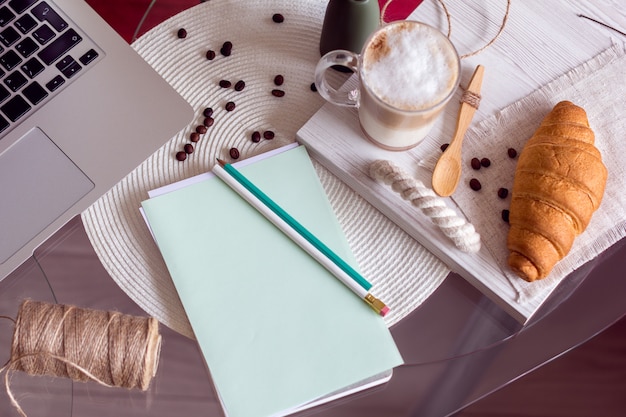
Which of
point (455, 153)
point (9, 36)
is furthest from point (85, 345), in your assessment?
point (455, 153)

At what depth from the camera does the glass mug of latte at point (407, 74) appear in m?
0.76

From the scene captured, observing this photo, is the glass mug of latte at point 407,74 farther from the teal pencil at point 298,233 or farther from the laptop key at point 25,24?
the laptop key at point 25,24

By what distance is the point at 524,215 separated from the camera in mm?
802

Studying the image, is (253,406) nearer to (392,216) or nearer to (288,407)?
(288,407)

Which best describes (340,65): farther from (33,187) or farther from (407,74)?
(33,187)

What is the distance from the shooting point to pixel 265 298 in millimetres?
821

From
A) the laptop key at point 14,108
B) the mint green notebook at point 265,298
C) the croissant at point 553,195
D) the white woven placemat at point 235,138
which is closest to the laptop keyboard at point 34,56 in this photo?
the laptop key at point 14,108

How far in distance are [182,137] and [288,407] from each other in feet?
1.32

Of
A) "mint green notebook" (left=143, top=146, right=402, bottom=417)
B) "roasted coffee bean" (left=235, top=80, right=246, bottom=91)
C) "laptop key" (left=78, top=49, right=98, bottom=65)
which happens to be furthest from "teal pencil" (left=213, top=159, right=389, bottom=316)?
"laptop key" (left=78, top=49, right=98, bottom=65)

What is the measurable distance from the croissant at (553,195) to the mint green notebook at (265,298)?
21cm

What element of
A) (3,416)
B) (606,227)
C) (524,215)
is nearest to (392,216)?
(524,215)

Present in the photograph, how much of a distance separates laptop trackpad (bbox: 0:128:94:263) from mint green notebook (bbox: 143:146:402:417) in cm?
11

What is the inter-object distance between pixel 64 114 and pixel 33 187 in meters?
0.11

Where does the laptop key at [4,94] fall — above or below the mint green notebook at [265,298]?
above
